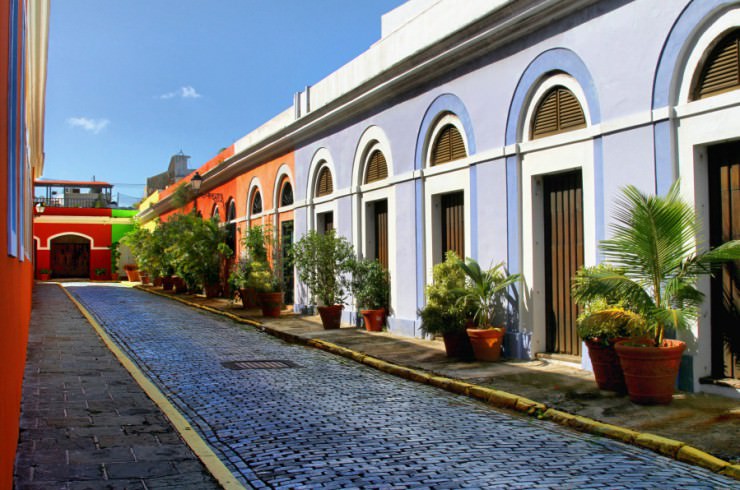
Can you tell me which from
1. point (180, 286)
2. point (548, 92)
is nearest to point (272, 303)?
point (548, 92)

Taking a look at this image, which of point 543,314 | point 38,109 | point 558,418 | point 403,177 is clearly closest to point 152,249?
point 38,109

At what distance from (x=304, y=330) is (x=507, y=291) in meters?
5.24

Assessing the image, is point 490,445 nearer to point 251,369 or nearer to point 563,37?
point 251,369

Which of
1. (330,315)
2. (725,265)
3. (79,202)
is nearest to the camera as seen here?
(725,265)

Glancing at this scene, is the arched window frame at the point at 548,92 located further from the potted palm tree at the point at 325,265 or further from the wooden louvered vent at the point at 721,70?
the potted palm tree at the point at 325,265

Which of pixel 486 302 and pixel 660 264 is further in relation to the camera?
pixel 486 302

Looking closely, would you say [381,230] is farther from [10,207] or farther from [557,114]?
[10,207]

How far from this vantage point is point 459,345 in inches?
389

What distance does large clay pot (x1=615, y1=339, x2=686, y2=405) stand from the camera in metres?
6.57

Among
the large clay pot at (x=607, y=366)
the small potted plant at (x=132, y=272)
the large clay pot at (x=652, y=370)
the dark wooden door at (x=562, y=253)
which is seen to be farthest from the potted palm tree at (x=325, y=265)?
the small potted plant at (x=132, y=272)

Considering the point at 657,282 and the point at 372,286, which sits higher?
the point at 657,282

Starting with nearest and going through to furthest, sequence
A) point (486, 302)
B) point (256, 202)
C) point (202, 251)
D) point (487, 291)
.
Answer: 1. point (487, 291)
2. point (486, 302)
3. point (256, 202)
4. point (202, 251)

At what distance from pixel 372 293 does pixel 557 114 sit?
224 inches

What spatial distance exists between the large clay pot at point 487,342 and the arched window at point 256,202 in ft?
41.4
